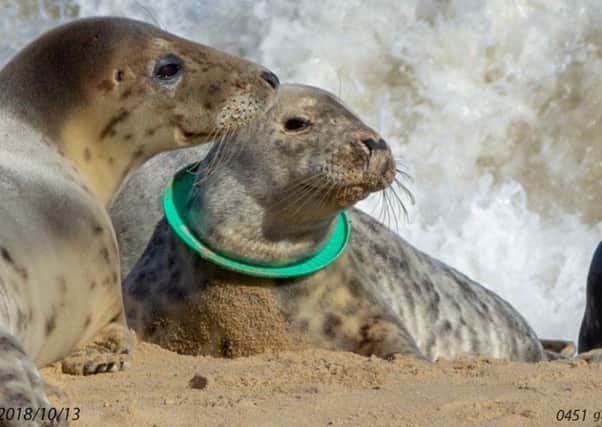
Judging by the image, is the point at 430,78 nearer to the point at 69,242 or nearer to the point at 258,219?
the point at 258,219

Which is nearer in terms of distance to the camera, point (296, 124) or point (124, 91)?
point (124, 91)

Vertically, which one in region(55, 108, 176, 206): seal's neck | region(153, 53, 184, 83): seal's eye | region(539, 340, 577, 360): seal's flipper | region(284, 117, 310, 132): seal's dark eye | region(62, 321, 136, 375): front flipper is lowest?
region(62, 321, 136, 375): front flipper

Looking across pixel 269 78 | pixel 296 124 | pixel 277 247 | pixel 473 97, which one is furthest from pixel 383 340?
pixel 473 97

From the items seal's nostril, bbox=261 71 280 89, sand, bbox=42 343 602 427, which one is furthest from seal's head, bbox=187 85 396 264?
sand, bbox=42 343 602 427

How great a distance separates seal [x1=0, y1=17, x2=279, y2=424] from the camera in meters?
5.14

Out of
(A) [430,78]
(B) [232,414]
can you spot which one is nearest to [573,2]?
(A) [430,78]

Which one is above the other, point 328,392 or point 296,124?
point 296,124

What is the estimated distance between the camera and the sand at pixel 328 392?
172 inches

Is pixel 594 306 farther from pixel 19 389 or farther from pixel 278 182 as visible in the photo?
pixel 19 389

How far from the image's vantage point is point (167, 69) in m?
5.74

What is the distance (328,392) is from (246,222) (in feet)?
5.24

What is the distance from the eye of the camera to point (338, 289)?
643cm

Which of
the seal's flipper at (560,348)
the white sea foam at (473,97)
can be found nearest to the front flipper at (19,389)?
the seal's flipper at (560,348)

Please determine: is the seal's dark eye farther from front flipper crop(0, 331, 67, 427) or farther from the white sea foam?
the white sea foam
